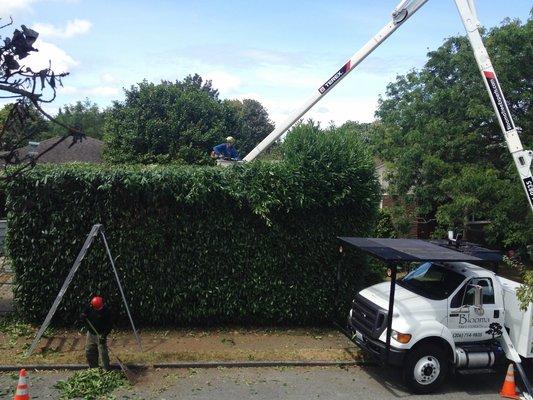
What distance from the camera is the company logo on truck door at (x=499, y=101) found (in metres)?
9.95

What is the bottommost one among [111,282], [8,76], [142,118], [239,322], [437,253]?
[239,322]

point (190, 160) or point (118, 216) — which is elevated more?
point (190, 160)

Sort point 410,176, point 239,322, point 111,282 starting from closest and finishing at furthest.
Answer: point 111,282 → point 239,322 → point 410,176

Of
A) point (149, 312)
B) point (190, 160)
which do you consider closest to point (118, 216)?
point (149, 312)

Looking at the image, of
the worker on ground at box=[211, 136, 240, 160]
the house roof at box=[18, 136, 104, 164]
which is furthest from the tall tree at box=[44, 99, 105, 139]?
the worker on ground at box=[211, 136, 240, 160]

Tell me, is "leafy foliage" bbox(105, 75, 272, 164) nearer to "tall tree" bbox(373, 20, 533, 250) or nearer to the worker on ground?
the worker on ground

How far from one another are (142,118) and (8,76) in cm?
2018

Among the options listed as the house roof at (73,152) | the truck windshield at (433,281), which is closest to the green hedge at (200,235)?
the truck windshield at (433,281)

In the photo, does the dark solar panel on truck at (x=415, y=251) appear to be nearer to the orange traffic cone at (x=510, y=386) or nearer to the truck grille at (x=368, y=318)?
the truck grille at (x=368, y=318)

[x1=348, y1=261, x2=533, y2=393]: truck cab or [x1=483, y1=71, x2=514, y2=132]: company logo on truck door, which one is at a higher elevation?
[x1=483, y1=71, x2=514, y2=132]: company logo on truck door

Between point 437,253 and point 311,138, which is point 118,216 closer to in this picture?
point 311,138

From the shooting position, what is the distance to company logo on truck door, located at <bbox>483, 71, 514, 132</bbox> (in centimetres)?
995

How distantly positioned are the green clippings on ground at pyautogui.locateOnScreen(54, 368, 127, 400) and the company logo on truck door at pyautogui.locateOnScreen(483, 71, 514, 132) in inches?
330

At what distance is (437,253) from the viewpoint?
9.09m
